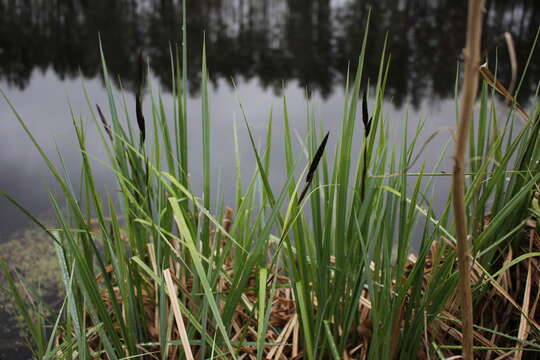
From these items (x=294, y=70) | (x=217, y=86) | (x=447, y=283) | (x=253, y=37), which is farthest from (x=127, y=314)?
(x=253, y=37)

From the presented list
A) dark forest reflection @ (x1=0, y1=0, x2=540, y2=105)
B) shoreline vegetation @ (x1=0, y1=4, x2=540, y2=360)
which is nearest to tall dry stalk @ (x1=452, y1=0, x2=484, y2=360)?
shoreline vegetation @ (x1=0, y1=4, x2=540, y2=360)

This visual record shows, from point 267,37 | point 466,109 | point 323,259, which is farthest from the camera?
point 267,37

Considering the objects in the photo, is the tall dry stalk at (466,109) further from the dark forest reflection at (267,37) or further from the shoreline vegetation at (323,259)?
the dark forest reflection at (267,37)

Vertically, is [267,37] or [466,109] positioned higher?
[267,37]

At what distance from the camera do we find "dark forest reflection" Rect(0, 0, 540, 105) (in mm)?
3664

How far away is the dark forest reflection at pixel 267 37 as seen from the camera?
366 centimetres

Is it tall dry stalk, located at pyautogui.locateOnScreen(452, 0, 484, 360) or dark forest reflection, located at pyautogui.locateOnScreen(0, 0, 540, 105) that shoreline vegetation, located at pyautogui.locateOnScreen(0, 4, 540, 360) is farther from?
dark forest reflection, located at pyautogui.locateOnScreen(0, 0, 540, 105)

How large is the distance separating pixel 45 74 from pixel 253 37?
2.19 metres

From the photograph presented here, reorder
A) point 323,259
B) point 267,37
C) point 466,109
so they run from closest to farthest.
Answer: point 466,109 → point 323,259 → point 267,37

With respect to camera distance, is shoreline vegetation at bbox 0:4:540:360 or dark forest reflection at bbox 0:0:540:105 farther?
dark forest reflection at bbox 0:0:540:105

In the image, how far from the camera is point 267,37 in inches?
190

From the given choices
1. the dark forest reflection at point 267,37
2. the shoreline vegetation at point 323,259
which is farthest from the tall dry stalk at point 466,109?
the dark forest reflection at point 267,37

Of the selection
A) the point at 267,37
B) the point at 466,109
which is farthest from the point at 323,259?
the point at 267,37

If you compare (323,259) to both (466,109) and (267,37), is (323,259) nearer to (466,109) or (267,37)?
(466,109)
